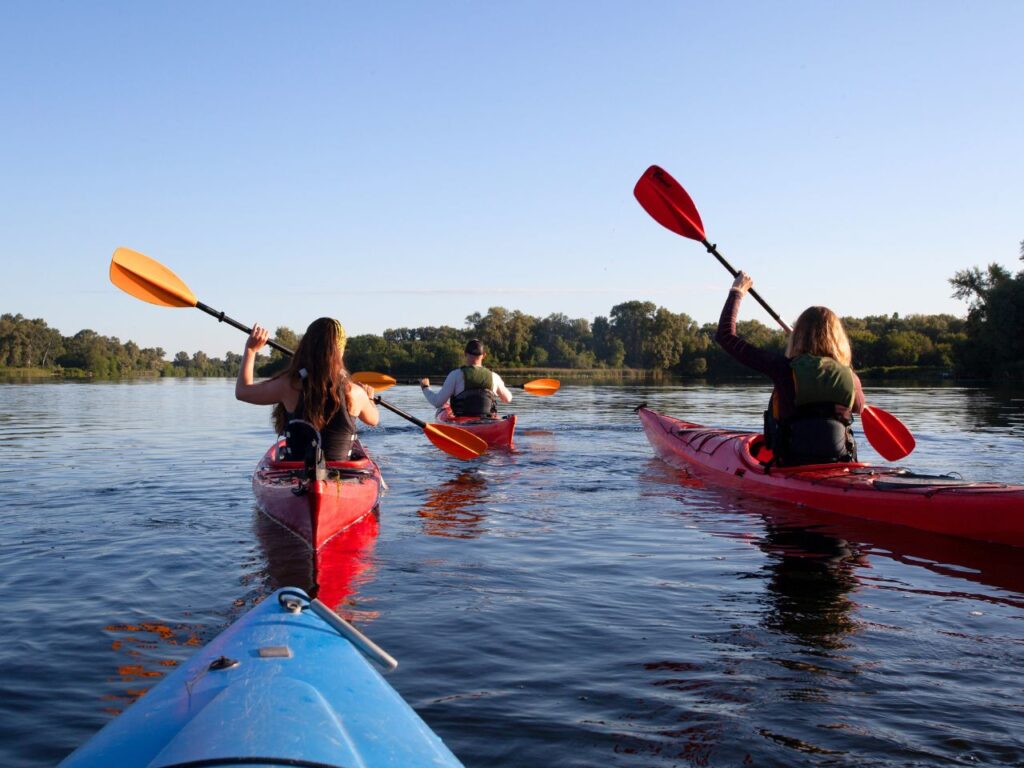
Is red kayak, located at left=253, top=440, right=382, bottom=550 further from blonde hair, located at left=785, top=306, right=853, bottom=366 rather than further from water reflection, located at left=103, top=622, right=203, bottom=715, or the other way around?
blonde hair, located at left=785, top=306, right=853, bottom=366

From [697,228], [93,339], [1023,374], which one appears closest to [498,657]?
[697,228]

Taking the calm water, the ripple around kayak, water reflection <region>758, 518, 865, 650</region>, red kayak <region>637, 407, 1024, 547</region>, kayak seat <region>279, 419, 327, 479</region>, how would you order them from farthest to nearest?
red kayak <region>637, 407, 1024, 547</region> → kayak seat <region>279, 419, 327, 479</region> → water reflection <region>758, 518, 865, 650</region> → the calm water → the ripple around kayak

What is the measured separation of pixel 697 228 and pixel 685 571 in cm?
479

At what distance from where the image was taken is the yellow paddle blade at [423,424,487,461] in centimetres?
833

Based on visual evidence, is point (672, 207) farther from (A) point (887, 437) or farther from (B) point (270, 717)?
(B) point (270, 717)

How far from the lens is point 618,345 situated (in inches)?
4208

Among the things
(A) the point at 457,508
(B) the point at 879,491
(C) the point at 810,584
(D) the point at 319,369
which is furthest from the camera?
(A) the point at 457,508

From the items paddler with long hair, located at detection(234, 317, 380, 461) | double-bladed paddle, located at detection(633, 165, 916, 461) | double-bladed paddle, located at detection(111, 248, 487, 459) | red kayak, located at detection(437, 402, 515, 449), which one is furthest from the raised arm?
red kayak, located at detection(437, 402, 515, 449)

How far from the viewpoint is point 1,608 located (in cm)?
423

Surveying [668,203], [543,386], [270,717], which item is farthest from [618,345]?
[270,717]

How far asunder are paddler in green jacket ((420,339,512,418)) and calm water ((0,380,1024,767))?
3736 mm

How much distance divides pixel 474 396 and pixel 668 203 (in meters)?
4.63

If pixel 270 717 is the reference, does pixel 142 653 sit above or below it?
below

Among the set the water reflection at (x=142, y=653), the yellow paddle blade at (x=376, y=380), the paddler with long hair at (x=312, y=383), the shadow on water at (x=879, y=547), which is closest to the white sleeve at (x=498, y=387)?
the yellow paddle blade at (x=376, y=380)
